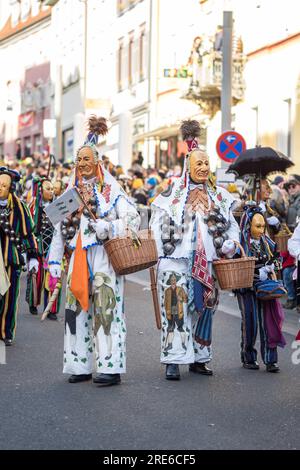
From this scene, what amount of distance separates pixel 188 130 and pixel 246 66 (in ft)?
73.0

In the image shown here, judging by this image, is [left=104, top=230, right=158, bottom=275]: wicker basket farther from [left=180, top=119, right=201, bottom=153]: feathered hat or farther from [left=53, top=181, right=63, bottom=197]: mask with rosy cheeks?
[left=53, top=181, right=63, bottom=197]: mask with rosy cheeks

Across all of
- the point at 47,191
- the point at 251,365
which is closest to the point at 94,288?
the point at 251,365

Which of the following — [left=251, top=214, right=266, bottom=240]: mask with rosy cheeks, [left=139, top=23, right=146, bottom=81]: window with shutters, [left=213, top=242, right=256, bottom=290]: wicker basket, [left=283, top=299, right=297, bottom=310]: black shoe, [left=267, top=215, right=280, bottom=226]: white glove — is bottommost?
[left=283, top=299, right=297, bottom=310]: black shoe

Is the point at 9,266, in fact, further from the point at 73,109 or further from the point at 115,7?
the point at 73,109

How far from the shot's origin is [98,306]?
31.9 feet

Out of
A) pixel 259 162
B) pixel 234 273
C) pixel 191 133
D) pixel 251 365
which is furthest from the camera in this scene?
pixel 259 162

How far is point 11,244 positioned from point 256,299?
2391 millimetres

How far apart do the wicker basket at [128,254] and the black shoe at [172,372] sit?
85cm

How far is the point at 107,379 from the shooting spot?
966 cm

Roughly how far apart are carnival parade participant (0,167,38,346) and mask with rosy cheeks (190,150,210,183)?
229 cm

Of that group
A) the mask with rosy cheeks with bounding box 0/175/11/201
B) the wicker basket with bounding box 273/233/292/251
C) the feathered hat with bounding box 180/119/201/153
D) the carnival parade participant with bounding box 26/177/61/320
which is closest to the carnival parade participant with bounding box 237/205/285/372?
the feathered hat with bounding box 180/119/201/153

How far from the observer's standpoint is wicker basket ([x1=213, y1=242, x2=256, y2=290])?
1012cm

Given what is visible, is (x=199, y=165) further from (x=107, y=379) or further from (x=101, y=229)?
(x=107, y=379)
